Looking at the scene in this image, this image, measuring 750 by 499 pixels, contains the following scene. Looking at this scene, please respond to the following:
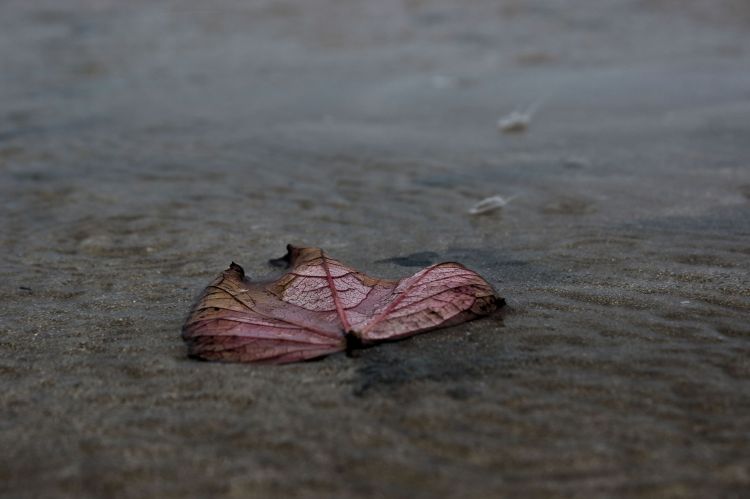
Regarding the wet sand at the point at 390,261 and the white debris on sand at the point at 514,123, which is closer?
the wet sand at the point at 390,261

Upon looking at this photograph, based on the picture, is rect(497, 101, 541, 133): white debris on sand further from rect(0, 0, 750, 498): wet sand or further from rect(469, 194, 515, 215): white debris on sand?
rect(469, 194, 515, 215): white debris on sand

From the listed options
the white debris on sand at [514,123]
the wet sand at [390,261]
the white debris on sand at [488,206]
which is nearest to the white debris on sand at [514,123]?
the white debris on sand at [514,123]

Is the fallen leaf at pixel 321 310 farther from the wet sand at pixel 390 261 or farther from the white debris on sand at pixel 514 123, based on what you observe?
the white debris on sand at pixel 514 123

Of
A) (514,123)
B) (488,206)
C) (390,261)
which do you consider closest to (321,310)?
(390,261)

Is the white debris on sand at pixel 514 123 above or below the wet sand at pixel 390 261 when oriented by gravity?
above

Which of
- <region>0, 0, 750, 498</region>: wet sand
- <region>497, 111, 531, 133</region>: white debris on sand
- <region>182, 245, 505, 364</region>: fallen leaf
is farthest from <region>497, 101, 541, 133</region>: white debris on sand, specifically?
<region>182, 245, 505, 364</region>: fallen leaf

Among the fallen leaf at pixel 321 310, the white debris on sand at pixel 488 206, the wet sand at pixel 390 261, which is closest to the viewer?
the wet sand at pixel 390 261

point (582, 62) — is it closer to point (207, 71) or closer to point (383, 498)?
point (207, 71)
